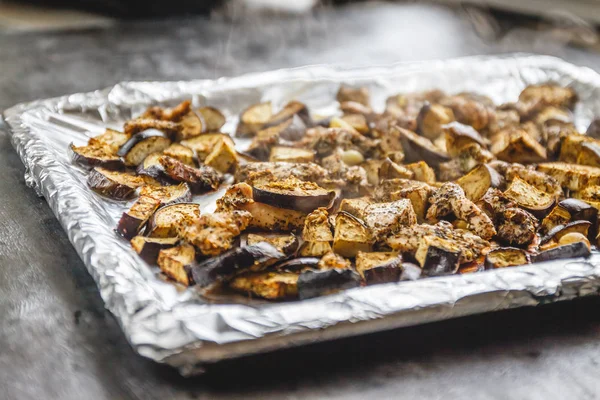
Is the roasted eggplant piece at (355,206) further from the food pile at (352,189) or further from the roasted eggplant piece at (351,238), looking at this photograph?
the roasted eggplant piece at (351,238)

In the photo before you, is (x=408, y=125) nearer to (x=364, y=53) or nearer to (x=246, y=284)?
(x=246, y=284)

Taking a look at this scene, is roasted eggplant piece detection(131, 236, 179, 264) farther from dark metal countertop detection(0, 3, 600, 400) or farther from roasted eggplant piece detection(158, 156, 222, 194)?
roasted eggplant piece detection(158, 156, 222, 194)

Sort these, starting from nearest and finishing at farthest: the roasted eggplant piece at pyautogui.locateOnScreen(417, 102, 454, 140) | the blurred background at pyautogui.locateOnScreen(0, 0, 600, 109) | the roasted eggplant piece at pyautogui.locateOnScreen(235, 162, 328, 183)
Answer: the roasted eggplant piece at pyautogui.locateOnScreen(235, 162, 328, 183) → the roasted eggplant piece at pyautogui.locateOnScreen(417, 102, 454, 140) → the blurred background at pyautogui.locateOnScreen(0, 0, 600, 109)

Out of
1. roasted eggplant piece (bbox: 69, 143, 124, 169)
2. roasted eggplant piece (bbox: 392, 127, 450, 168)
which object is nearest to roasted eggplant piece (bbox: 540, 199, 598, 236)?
roasted eggplant piece (bbox: 392, 127, 450, 168)

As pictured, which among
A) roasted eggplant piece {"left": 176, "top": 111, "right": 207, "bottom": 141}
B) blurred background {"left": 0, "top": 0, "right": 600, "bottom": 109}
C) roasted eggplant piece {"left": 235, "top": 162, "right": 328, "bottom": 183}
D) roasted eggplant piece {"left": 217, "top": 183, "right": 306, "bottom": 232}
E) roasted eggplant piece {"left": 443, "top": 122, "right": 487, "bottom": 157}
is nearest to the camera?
roasted eggplant piece {"left": 217, "top": 183, "right": 306, "bottom": 232}

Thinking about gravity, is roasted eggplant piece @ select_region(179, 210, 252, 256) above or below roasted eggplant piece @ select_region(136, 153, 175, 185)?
above

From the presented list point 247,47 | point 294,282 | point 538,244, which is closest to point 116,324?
point 294,282

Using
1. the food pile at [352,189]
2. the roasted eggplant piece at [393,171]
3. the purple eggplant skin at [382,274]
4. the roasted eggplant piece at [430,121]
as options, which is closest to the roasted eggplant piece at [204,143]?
the food pile at [352,189]

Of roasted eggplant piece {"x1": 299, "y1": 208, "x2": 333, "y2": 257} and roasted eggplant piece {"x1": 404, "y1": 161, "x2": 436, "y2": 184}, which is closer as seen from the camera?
roasted eggplant piece {"x1": 299, "y1": 208, "x2": 333, "y2": 257}

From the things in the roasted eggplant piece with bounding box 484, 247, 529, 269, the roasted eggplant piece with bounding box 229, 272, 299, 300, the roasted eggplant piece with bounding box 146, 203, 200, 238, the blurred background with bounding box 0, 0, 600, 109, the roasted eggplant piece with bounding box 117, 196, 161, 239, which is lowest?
the blurred background with bounding box 0, 0, 600, 109
